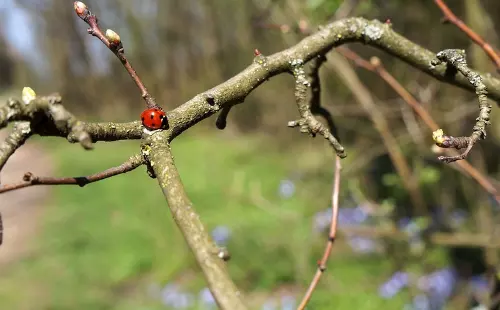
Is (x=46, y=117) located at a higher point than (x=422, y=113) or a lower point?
lower

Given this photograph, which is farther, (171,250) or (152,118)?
(171,250)

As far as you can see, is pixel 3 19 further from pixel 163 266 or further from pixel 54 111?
pixel 54 111

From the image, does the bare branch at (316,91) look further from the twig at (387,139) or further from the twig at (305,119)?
the twig at (387,139)

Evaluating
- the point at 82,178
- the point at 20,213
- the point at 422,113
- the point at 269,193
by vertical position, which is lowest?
the point at 82,178

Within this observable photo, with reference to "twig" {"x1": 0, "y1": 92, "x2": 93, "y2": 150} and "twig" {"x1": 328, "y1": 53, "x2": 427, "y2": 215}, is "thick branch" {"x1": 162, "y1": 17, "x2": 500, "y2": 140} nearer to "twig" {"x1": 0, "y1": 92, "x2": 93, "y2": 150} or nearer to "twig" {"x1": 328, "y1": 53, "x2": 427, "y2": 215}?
"twig" {"x1": 0, "y1": 92, "x2": 93, "y2": 150}

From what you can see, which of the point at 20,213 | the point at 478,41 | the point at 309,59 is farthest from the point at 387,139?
the point at 20,213

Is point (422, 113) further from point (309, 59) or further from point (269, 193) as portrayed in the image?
point (269, 193)
